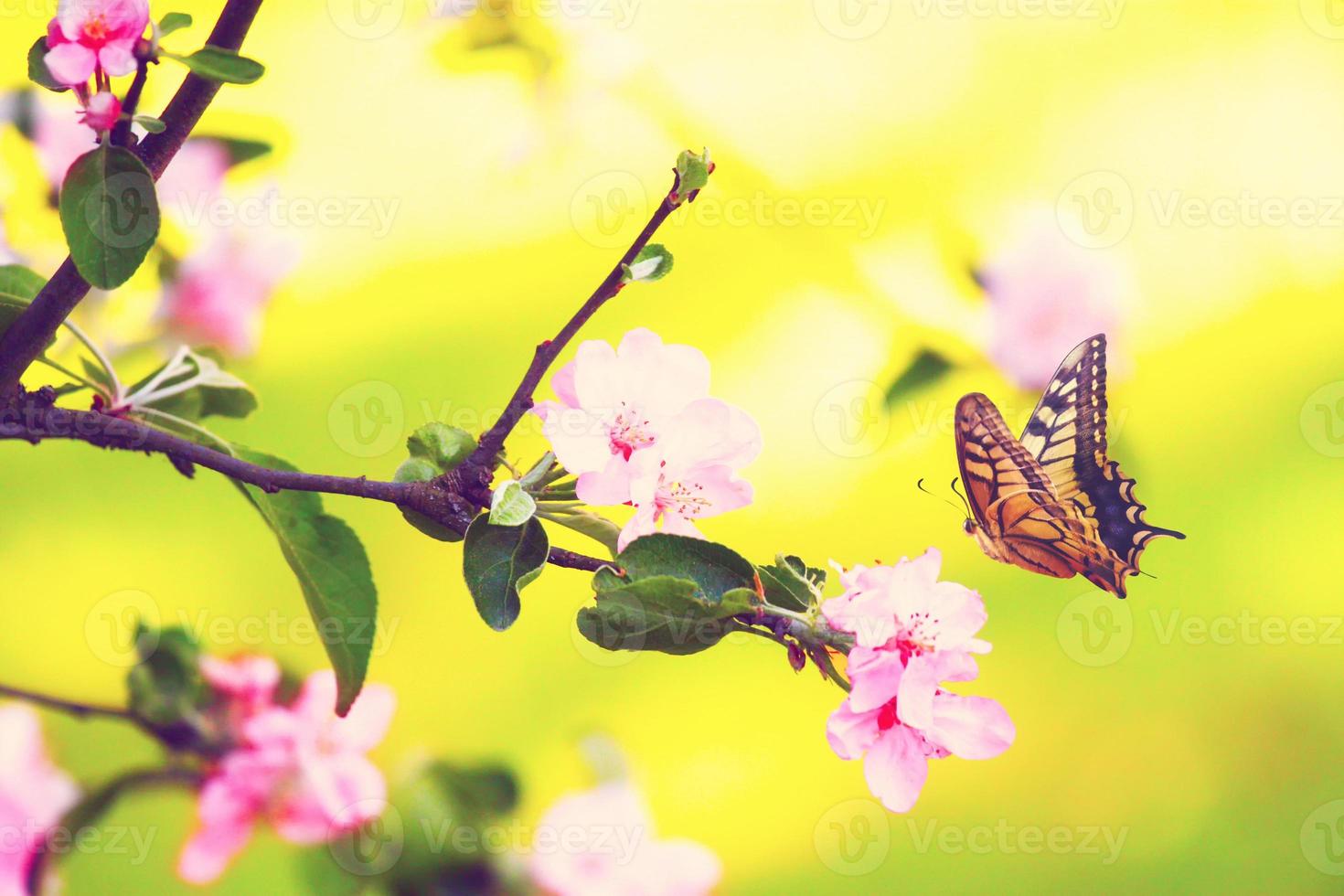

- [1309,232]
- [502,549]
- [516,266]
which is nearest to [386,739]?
[516,266]

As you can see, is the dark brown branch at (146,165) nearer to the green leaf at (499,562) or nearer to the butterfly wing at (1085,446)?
the green leaf at (499,562)

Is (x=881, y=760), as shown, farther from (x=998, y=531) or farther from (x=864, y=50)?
(x=864, y=50)

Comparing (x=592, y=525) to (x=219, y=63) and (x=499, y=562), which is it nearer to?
(x=499, y=562)

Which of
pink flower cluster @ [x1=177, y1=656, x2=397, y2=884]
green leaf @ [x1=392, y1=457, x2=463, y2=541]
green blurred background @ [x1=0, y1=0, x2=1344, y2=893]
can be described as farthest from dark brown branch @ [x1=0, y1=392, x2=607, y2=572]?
green blurred background @ [x1=0, y1=0, x2=1344, y2=893]

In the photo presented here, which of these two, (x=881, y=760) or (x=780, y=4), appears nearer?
(x=881, y=760)

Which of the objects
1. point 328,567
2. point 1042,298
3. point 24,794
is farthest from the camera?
point 1042,298

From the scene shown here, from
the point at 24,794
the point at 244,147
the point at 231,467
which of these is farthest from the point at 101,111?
the point at 24,794
